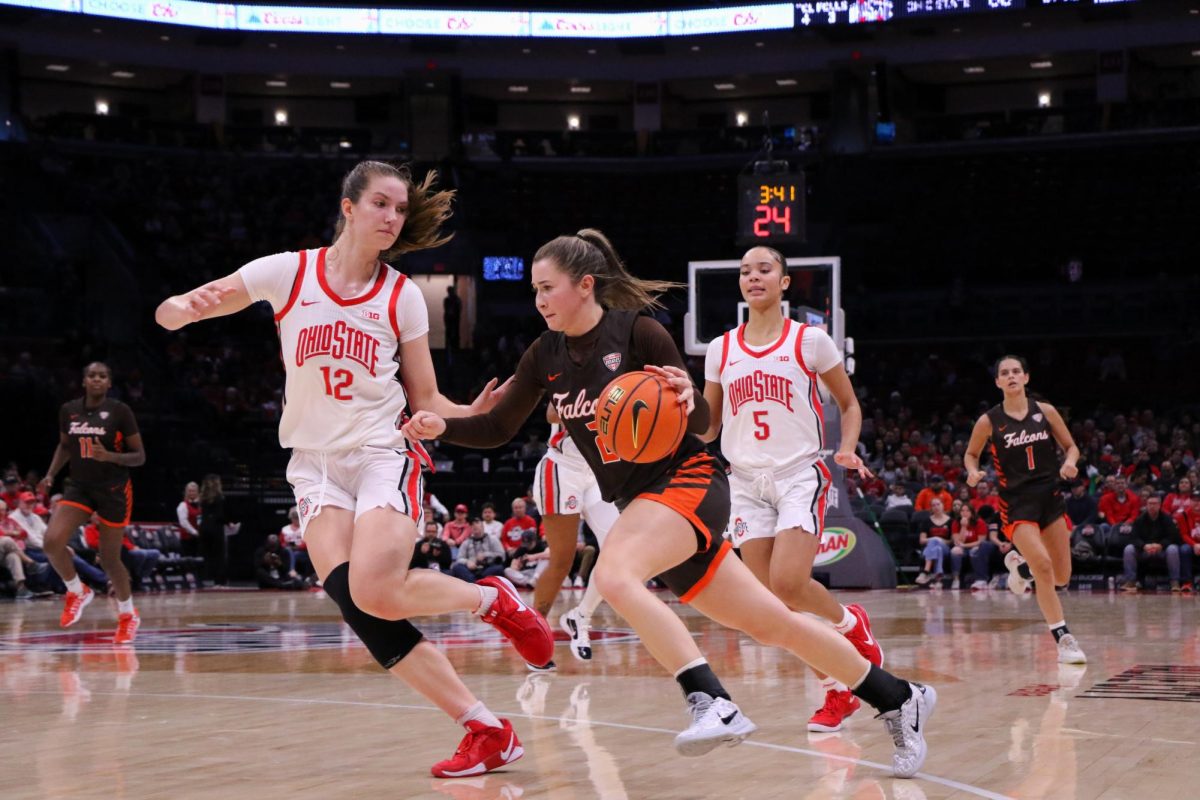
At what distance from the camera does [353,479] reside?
502cm

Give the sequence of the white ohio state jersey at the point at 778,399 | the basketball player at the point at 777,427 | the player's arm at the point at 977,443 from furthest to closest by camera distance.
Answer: the player's arm at the point at 977,443, the white ohio state jersey at the point at 778,399, the basketball player at the point at 777,427

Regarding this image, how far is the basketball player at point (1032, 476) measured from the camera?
9102 mm

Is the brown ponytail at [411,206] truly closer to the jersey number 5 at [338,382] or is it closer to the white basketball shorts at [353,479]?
the jersey number 5 at [338,382]

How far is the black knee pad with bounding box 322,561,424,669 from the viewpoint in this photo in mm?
4832

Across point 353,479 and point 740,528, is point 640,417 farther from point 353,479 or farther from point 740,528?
point 740,528

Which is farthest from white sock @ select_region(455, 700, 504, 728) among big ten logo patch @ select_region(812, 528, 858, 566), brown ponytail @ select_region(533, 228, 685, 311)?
big ten logo patch @ select_region(812, 528, 858, 566)

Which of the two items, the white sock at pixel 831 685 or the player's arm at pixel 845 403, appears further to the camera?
the player's arm at pixel 845 403

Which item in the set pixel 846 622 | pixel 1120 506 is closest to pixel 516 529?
pixel 1120 506

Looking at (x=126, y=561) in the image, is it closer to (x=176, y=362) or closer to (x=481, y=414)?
(x=176, y=362)

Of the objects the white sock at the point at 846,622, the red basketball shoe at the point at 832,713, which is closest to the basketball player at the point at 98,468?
the white sock at the point at 846,622

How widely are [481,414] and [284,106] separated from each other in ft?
109

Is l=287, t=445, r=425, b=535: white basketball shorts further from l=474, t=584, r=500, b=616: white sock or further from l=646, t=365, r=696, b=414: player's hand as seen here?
l=646, t=365, r=696, b=414: player's hand

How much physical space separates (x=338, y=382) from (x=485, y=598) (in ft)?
3.13

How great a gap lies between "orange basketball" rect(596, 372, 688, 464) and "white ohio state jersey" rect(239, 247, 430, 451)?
35.0 inches
